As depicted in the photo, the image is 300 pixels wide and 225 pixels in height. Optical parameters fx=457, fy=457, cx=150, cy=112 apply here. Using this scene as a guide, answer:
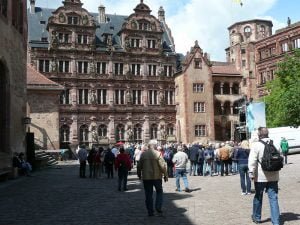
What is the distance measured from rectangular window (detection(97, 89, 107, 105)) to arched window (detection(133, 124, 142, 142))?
4944 mm

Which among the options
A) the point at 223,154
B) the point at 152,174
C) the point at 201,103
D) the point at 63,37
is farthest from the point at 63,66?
the point at 152,174

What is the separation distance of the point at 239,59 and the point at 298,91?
52732 millimetres

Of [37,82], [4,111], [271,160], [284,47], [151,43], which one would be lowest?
[271,160]

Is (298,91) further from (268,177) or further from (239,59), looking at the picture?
(239,59)

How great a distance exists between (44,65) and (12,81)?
30.8 m

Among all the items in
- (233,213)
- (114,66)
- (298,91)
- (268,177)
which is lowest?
(233,213)

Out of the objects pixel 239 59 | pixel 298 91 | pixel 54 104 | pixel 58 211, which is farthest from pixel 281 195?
pixel 239 59

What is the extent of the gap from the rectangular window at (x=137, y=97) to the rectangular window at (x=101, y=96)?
3.58m

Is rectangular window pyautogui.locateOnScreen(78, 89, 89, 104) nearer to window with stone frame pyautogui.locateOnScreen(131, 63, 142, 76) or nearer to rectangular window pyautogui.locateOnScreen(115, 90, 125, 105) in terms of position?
rectangular window pyautogui.locateOnScreen(115, 90, 125, 105)

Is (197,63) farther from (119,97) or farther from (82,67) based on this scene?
(82,67)

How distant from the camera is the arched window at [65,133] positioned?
52.8 m

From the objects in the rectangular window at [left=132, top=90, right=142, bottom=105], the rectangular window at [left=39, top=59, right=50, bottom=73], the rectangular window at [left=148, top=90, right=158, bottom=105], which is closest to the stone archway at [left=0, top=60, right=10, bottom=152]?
the rectangular window at [left=39, top=59, right=50, bottom=73]

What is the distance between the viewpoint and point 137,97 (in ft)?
188

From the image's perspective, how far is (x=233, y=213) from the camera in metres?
10.8
